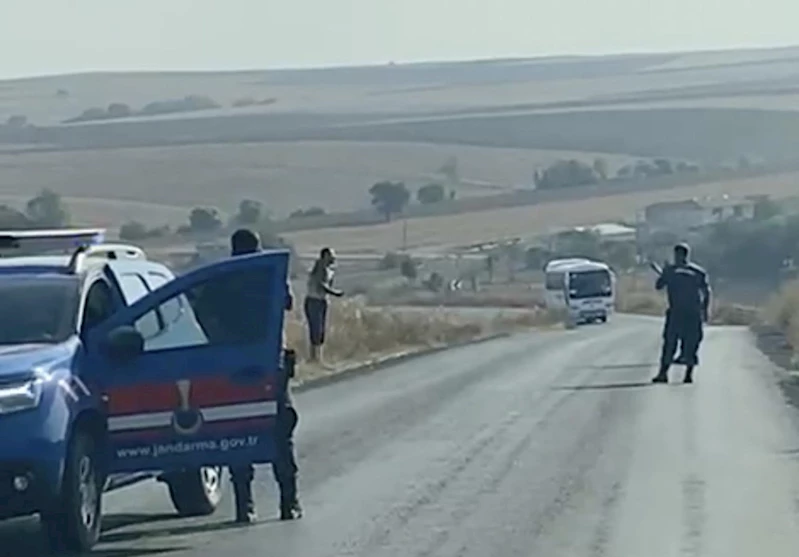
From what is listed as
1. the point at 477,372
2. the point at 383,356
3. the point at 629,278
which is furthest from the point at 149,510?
the point at 629,278

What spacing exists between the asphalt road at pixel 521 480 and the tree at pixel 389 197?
71.3 m

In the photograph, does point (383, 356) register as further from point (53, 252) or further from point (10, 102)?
point (10, 102)

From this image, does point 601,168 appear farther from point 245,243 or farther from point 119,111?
point 245,243

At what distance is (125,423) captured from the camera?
50.7 feet

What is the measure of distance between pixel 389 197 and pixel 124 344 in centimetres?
8917

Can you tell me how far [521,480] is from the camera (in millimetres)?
18891

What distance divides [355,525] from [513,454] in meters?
5.26

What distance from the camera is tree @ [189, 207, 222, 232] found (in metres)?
80.1

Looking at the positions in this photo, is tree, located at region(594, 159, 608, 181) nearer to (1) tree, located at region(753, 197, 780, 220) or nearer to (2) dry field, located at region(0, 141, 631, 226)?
(2) dry field, located at region(0, 141, 631, 226)

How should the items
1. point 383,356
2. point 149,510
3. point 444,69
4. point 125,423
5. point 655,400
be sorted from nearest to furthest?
point 125,423 < point 149,510 < point 655,400 < point 383,356 < point 444,69

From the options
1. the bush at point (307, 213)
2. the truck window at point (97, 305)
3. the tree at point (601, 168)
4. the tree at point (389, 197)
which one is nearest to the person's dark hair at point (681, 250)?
the truck window at point (97, 305)

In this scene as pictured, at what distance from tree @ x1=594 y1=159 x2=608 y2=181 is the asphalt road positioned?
92446mm

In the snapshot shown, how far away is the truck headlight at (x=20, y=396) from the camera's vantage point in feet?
46.9

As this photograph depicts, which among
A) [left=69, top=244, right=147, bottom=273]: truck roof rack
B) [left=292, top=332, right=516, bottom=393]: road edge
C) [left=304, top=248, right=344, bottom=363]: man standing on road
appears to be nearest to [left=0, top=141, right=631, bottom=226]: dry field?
[left=292, top=332, right=516, bottom=393]: road edge
